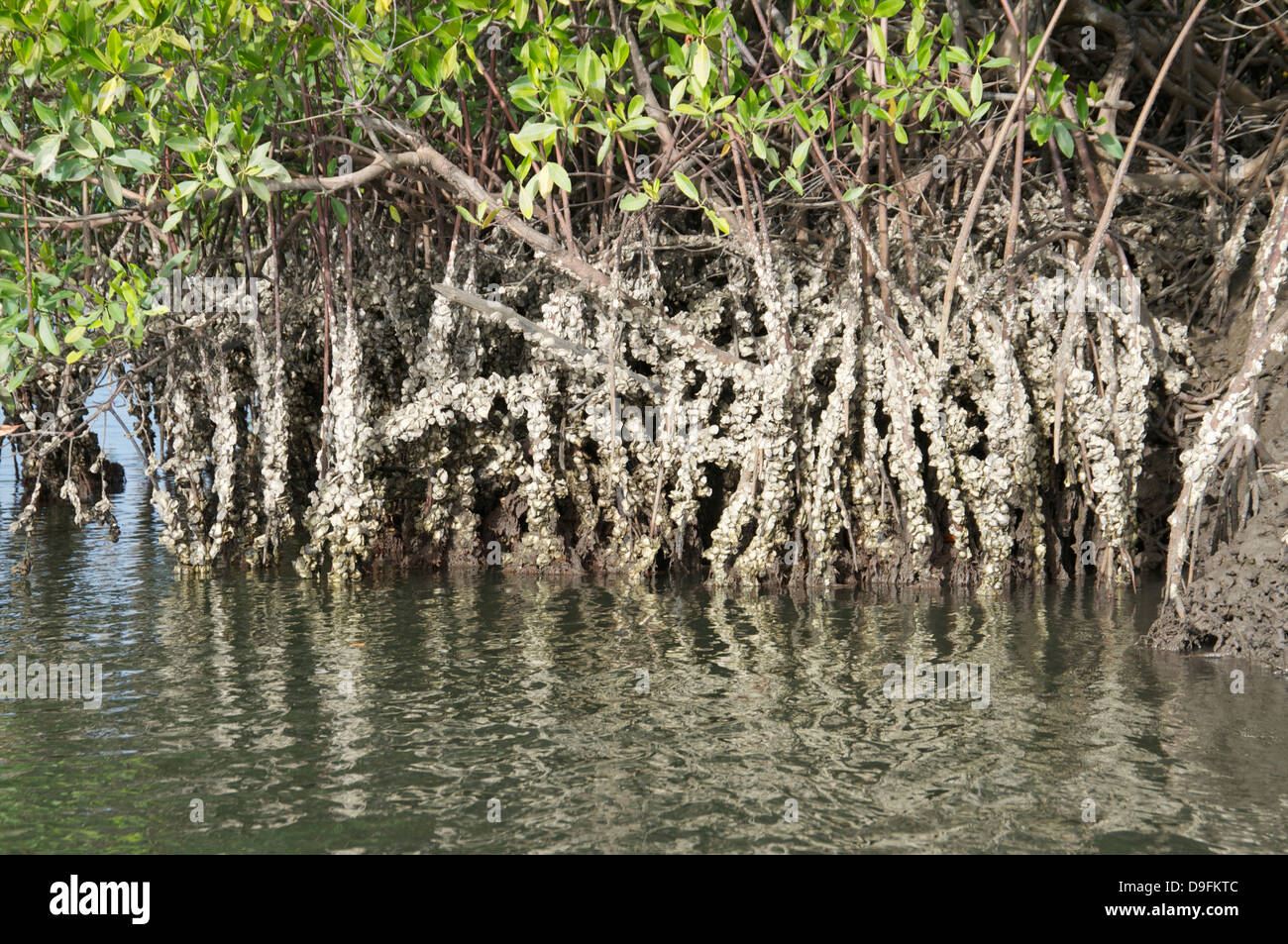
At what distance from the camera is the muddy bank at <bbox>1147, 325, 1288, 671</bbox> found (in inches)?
268

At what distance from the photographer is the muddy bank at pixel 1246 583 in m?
6.80

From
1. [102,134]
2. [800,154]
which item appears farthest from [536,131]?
[102,134]

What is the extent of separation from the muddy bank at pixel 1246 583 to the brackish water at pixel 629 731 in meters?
0.17

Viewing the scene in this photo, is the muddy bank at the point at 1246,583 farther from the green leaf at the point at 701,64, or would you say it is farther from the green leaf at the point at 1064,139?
the green leaf at the point at 701,64

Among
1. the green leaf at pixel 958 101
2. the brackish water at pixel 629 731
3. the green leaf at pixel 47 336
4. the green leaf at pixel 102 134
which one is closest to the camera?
the brackish water at pixel 629 731

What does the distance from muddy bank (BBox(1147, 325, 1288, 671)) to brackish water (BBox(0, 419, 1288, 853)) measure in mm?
174

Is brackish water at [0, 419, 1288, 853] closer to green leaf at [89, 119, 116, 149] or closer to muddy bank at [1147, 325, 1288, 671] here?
muddy bank at [1147, 325, 1288, 671]

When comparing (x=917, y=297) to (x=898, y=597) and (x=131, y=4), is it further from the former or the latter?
(x=131, y=4)

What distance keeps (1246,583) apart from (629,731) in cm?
344

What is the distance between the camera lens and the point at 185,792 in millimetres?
5098

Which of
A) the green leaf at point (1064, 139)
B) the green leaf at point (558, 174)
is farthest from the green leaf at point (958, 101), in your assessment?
the green leaf at point (558, 174)

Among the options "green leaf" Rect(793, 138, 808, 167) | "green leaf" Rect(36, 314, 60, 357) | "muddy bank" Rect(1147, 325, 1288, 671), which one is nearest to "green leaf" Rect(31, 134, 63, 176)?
"green leaf" Rect(36, 314, 60, 357)

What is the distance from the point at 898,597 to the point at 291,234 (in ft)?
16.5

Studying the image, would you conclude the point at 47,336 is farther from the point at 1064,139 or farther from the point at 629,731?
the point at 1064,139
